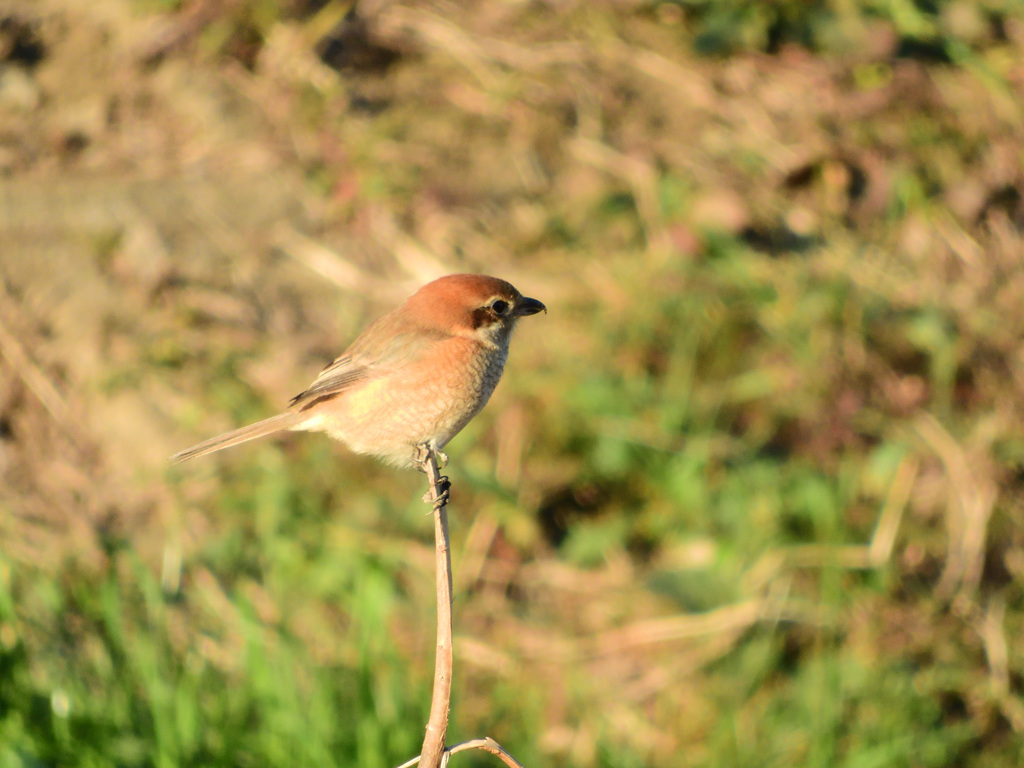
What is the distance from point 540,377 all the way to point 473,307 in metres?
2.01

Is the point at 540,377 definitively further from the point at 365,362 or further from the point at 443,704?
the point at 443,704

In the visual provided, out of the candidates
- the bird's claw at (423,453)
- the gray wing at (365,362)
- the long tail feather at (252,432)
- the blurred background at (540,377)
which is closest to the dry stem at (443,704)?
the bird's claw at (423,453)

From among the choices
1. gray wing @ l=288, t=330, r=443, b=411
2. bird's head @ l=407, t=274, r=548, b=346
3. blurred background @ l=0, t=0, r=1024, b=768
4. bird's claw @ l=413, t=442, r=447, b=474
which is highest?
bird's head @ l=407, t=274, r=548, b=346

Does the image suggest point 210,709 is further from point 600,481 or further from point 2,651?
point 600,481

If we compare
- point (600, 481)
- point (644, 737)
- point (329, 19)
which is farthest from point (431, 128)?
point (644, 737)

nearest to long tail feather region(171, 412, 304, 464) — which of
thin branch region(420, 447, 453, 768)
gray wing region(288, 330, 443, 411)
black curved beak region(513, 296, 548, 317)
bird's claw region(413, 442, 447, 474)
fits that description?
gray wing region(288, 330, 443, 411)

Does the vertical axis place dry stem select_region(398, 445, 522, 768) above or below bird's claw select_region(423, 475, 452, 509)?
above

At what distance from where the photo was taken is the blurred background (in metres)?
3.65

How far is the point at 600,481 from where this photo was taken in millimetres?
4418

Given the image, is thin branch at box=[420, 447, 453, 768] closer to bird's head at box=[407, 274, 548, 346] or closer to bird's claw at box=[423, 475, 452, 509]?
bird's claw at box=[423, 475, 452, 509]

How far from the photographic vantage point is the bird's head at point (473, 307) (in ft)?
8.02

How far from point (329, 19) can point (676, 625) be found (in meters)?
3.38

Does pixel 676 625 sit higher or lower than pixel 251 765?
lower

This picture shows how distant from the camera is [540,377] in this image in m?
4.52
